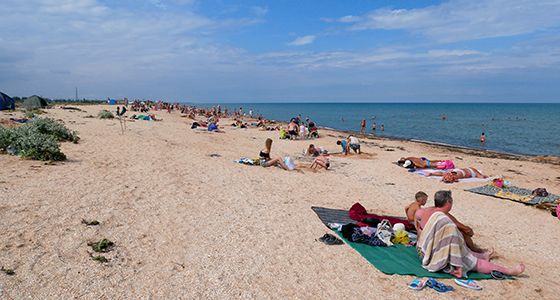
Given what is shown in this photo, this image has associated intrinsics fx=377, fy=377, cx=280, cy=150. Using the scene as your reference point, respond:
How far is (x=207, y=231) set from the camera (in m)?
6.21

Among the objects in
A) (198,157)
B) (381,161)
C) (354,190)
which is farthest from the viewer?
(381,161)

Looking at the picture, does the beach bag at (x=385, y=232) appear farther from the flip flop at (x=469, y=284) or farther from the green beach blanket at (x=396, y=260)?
the flip flop at (x=469, y=284)

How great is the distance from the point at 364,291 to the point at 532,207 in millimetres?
6920

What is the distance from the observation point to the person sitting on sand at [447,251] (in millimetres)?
5082

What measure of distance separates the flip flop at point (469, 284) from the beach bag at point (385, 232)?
1.29 meters

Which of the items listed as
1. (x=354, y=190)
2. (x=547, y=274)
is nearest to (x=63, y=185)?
(x=354, y=190)

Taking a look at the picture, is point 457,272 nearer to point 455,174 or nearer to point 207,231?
point 207,231

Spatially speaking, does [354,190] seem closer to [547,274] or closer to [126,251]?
[547,274]

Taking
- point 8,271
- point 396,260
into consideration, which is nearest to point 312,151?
point 396,260

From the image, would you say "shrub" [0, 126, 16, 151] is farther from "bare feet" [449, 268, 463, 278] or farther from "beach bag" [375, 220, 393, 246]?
"bare feet" [449, 268, 463, 278]

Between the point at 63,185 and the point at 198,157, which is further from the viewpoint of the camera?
the point at 198,157

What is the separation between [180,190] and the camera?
8.48 metres

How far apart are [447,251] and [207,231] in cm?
364

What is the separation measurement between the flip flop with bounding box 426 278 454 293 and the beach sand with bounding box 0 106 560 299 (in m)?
0.11
